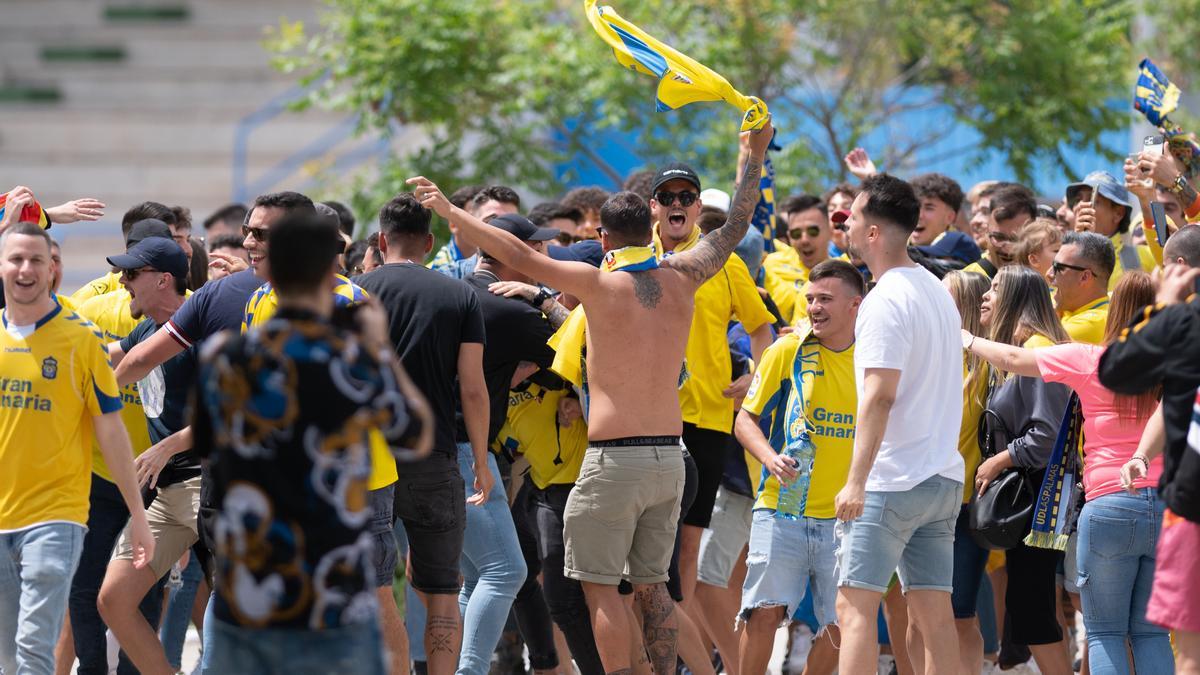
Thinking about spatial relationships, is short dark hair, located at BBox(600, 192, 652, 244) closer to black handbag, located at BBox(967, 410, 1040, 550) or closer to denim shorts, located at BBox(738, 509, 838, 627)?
denim shorts, located at BBox(738, 509, 838, 627)

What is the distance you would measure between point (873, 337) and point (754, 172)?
4.10ft

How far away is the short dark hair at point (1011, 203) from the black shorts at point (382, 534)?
435 cm

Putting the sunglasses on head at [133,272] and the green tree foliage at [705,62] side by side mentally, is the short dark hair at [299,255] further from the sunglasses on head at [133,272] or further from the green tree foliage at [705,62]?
the green tree foliage at [705,62]

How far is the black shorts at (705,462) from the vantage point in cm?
799

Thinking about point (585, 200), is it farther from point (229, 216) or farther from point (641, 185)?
point (229, 216)

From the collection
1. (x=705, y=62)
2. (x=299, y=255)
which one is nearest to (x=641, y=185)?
(x=299, y=255)

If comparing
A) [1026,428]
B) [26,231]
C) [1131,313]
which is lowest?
[1026,428]

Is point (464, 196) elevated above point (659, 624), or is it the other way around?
point (464, 196)

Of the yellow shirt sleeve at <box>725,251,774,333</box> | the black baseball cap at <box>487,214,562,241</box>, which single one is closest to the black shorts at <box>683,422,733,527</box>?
the yellow shirt sleeve at <box>725,251,774,333</box>

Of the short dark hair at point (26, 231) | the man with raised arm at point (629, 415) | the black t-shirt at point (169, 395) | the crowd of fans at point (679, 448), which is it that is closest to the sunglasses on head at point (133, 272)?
the crowd of fans at point (679, 448)

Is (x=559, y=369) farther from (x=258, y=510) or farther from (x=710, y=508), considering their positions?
(x=258, y=510)

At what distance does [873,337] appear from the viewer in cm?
636

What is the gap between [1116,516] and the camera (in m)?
6.38

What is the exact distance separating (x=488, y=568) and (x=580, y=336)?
1205 millimetres
